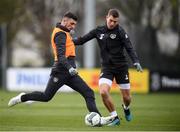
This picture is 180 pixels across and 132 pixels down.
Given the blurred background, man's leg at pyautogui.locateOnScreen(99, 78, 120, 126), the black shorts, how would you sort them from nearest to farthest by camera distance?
Result: 1. man's leg at pyautogui.locateOnScreen(99, 78, 120, 126)
2. the black shorts
3. the blurred background

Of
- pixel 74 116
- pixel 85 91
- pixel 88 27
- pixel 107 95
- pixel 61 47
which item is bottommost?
pixel 74 116

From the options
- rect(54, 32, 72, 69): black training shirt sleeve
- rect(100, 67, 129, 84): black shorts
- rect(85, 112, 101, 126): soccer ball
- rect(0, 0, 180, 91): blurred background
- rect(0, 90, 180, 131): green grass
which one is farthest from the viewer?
rect(0, 0, 180, 91): blurred background

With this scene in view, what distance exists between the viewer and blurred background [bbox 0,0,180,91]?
1467 inches

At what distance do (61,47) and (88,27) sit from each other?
2104 cm

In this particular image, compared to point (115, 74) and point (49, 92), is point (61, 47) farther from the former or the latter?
point (115, 74)

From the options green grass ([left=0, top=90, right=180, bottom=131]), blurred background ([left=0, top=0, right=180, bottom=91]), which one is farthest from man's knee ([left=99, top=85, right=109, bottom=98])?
blurred background ([left=0, top=0, right=180, bottom=91])

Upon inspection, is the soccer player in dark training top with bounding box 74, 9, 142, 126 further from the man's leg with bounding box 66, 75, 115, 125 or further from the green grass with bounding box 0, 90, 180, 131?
the green grass with bounding box 0, 90, 180, 131

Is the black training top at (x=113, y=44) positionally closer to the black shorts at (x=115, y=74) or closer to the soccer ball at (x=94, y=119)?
the black shorts at (x=115, y=74)

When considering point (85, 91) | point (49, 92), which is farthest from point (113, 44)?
point (49, 92)

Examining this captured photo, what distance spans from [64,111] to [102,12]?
1159 inches

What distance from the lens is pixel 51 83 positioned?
16.2 metres

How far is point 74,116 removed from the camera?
63.7 ft

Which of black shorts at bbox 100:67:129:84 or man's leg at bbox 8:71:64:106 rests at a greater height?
A: black shorts at bbox 100:67:129:84

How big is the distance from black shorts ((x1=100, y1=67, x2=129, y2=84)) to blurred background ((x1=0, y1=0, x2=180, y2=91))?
18890mm
